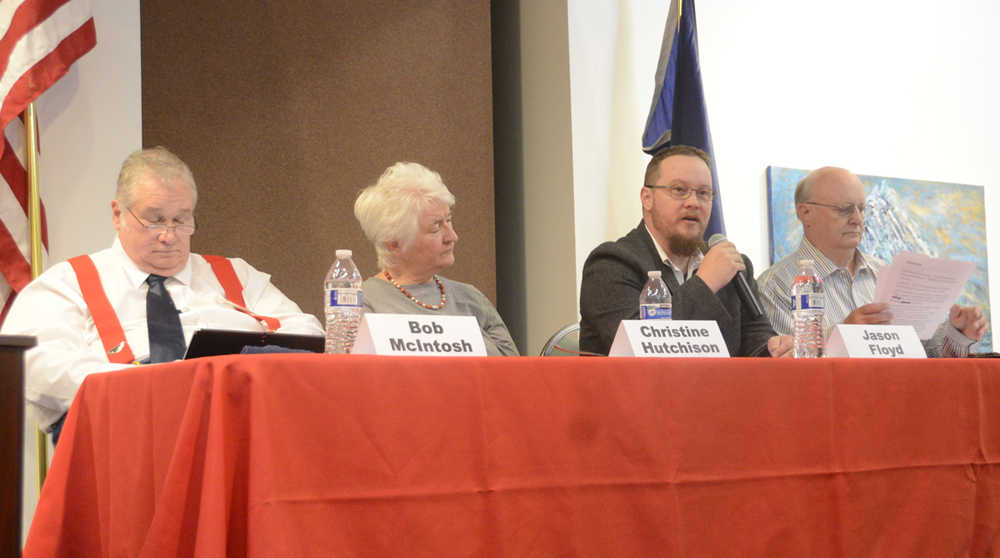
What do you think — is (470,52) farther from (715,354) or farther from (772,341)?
(715,354)

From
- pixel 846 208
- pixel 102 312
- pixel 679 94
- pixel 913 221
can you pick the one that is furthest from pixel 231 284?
pixel 913 221

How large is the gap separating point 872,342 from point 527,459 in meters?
0.94

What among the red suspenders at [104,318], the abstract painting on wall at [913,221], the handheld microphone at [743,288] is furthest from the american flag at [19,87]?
the abstract painting on wall at [913,221]

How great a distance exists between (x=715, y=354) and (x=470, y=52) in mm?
2881

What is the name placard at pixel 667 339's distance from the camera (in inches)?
66.1

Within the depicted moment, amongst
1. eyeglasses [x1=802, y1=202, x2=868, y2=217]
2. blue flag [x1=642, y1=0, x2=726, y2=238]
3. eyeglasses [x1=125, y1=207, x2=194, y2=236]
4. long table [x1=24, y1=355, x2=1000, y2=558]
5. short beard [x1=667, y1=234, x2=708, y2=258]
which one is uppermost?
blue flag [x1=642, y1=0, x2=726, y2=238]

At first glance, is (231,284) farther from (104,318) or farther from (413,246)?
→ (413,246)

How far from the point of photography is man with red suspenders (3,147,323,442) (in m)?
2.47

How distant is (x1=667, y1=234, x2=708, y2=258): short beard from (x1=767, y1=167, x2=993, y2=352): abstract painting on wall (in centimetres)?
188

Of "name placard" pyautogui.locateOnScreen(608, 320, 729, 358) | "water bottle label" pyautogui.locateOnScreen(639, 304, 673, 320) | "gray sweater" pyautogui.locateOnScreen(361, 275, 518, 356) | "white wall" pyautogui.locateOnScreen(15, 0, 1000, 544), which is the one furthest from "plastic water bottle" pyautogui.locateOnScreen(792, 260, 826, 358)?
"white wall" pyautogui.locateOnScreen(15, 0, 1000, 544)

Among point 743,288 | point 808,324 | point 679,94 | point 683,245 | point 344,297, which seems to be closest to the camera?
point 344,297

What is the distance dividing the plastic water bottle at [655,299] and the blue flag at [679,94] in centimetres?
172

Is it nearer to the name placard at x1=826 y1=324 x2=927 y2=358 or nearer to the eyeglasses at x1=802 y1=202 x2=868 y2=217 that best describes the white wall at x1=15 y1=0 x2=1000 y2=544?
the eyeglasses at x1=802 y1=202 x2=868 y2=217

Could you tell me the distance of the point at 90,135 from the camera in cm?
317
